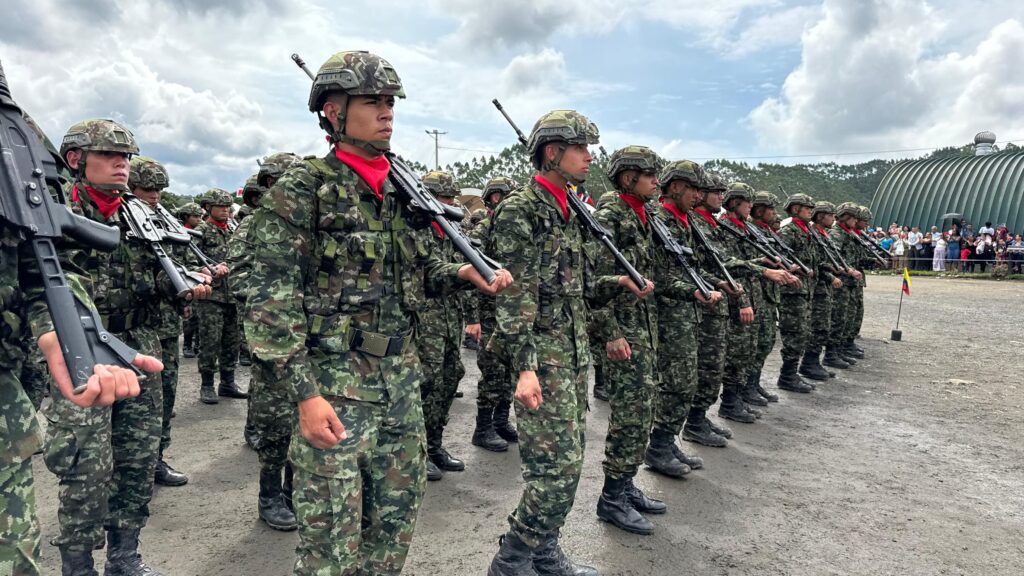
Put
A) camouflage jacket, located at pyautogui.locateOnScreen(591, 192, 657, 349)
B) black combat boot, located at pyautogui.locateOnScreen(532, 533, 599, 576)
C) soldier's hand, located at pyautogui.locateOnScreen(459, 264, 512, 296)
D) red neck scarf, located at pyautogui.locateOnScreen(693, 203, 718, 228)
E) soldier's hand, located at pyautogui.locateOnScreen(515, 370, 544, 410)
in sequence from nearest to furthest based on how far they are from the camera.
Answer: soldier's hand, located at pyautogui.locateOnScreen(459, 264, 512, 296)
soldier's hand, located at pyautogui.locateOnScreen(515, 370, 544, 410)
black combat boot, located at pyautogui.locateOnScreen(532, 533, 599, 576)
camouflage jacket, located at pyautogui.locateOnScreen(591, 192, 657, 349)
red neck scarf, located at pyautogui.locateOnScreen(693, 203, 718, 228)

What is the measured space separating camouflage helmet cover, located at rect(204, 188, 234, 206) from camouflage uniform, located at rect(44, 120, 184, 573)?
439 cm

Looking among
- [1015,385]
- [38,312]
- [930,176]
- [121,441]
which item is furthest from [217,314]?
[930,176]

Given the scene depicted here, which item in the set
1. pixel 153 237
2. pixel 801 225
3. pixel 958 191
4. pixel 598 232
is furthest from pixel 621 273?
pixel 958 191

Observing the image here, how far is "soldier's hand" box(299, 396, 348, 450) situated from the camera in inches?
90.5

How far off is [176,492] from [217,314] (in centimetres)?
312

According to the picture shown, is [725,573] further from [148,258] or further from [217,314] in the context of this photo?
[217,314]

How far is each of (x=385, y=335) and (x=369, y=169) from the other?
0.70m

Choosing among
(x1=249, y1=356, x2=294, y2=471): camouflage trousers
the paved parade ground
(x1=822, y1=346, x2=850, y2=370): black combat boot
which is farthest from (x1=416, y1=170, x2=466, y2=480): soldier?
(x1=822, y1=346, x2=850, y2=370): black combat boot

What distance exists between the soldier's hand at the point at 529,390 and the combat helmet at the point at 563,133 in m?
1.21

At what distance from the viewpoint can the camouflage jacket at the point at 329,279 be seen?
2.36m

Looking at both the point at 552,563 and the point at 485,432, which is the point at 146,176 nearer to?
the point at 485,432

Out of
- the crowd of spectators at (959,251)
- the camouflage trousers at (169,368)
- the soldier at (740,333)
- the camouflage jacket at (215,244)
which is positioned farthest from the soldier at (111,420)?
the crowd of spectators at (959,251)

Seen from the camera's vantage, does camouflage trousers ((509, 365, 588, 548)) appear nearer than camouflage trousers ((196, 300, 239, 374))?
Yes

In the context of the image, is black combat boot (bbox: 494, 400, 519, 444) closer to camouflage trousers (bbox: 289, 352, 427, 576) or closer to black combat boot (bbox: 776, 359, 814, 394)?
camouflage trousers (bbox: 289, 352, 427, 576)
